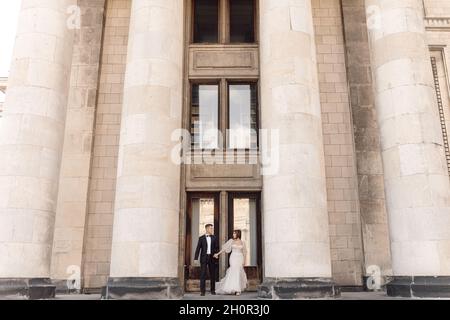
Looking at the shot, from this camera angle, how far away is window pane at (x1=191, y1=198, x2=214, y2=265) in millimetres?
18875

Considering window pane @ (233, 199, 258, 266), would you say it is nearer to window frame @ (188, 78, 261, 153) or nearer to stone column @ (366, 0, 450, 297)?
window frame @ (188, 78, 261, 153)

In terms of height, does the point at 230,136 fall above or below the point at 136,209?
above

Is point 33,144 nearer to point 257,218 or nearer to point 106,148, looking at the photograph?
point 106,148

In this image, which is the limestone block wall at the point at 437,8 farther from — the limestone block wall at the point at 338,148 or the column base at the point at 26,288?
the column base at the point at 26,288

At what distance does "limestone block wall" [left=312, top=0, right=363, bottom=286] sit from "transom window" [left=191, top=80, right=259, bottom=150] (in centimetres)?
350

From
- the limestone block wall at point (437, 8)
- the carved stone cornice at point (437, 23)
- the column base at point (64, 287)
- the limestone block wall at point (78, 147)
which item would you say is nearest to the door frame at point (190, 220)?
the limestone block wall at point (78, 147)

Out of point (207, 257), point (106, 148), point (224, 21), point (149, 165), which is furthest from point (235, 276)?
point (224, 21)

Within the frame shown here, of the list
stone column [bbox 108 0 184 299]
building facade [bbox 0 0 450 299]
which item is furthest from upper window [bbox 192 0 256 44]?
stone column [bbox 108 0 184 299]

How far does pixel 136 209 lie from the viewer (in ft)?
42.6

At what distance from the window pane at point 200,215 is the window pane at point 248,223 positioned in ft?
3.67

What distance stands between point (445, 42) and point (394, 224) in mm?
12806

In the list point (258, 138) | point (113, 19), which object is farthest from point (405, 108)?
point (113, 19)

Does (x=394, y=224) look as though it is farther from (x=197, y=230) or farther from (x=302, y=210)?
(x=197, y=230)

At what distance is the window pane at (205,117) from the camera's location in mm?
19703
